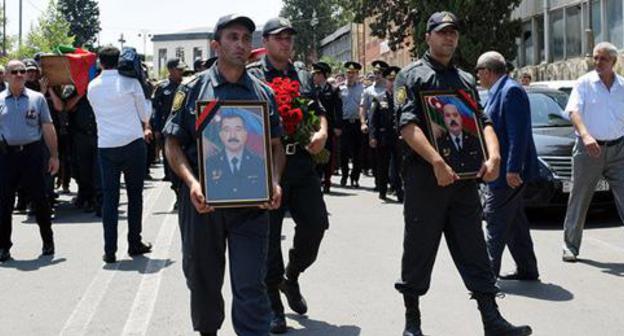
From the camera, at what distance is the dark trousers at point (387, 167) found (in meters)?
13.7

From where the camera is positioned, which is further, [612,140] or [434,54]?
[612,140]

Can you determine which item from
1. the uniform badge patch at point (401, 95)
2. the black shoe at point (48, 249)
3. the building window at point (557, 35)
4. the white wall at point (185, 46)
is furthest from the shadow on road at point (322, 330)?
the white wall at point (185, 46)

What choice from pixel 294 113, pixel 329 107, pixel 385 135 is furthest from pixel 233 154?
pixel 329 107

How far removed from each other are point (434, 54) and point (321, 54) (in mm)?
105896

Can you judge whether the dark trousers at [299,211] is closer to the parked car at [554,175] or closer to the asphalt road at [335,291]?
the asphalt road at [335,291]

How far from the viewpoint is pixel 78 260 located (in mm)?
8742

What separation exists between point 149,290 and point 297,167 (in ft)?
7.00

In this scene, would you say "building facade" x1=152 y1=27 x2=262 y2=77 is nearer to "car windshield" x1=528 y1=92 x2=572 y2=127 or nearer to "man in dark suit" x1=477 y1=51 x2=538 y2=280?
"car windshield" x1=528 y1=92 x2=572 y2=127

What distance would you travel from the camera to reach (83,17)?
423 ft

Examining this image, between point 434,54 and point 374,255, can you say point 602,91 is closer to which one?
point 374,255

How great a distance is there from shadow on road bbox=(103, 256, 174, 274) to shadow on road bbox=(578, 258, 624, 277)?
382 centimetres

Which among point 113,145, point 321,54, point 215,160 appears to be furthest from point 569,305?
point 321,54

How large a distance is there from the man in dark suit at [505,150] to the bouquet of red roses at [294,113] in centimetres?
178

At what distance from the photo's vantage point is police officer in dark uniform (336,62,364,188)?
1622 cm
